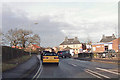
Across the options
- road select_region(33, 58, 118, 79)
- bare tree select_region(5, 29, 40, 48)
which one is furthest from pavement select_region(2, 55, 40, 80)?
bare tree select_region(5, 29, 40, 48)

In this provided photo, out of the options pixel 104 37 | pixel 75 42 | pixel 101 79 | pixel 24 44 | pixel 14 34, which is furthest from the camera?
pixel 75 42

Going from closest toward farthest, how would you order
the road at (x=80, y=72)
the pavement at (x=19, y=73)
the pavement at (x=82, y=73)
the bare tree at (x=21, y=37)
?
1. the pavement at (x=19, y=73)
2. the pavement at (x=82, y=73)
3. the road at (x=80, y=72)
4. the bare tree at (x=21, y=37)

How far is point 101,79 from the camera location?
987 centimetres

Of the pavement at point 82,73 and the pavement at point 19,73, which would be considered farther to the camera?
the pavement at point 82,73

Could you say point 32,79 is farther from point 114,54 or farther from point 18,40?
point 18,40

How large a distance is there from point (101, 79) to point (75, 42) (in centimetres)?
11699

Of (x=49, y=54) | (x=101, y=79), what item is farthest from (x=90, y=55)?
(x=101, y=79)

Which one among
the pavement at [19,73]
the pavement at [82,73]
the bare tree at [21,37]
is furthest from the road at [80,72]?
the bare tree at [21,37]

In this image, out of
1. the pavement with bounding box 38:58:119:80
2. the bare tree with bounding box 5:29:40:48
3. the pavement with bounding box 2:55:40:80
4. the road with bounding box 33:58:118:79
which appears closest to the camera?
the pavement with bounding box 2:55:40:80

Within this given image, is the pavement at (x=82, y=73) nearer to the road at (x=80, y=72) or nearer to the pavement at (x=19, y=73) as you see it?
the road at (x=80, y=72)

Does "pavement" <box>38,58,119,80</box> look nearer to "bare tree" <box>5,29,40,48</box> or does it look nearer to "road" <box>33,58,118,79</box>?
"road" <box>33,58,118,79</box>

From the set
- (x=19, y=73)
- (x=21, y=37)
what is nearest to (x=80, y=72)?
(x=19, y=73)

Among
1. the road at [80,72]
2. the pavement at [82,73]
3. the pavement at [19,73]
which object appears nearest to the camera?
the pavement at [19,73]

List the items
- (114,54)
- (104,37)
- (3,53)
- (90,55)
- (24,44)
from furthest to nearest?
Result: (104,37) < (24,44) < (90,55) < (114,54) < (3,53)
